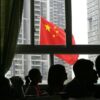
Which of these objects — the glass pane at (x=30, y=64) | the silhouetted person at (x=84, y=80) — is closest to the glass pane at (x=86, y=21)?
the glass pane at (x=30, y=64)

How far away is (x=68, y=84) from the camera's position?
273 centimetres

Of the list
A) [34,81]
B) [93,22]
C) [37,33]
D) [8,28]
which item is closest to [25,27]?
[37,33]

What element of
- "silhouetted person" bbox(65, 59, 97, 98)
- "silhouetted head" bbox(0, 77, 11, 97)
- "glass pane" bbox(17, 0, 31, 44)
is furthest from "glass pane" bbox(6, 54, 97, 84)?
"silhouetted person" bbox(65, 59, 97, 98)

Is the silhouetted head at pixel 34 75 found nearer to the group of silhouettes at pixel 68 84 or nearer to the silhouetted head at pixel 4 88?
the group of silhouettes at pixel 68 84

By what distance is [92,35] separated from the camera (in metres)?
4.49

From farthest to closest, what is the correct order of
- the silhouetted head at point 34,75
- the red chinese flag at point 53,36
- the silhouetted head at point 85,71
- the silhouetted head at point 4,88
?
the red chinese flag at point 53,36 → the silhouetted head at point 34,75 → the silhouetted head at point 4,88 → the silhouetted head at point 85,71

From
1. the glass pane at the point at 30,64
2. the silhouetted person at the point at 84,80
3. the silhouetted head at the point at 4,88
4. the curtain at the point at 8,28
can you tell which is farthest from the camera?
the glass pane at the point at 30,64

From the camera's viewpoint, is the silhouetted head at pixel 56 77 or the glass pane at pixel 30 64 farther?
the glass pane at pixel 30 64

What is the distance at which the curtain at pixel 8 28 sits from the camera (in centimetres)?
405

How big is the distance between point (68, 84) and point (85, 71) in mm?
402

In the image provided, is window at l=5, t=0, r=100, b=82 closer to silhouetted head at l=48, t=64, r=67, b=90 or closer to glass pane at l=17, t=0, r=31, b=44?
glass pane at l=17, t=0, r=31, b=44

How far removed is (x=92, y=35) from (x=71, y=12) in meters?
0.48

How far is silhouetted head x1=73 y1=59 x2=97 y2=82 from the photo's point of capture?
2.24 metres

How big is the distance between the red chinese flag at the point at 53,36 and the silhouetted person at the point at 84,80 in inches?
74.6
